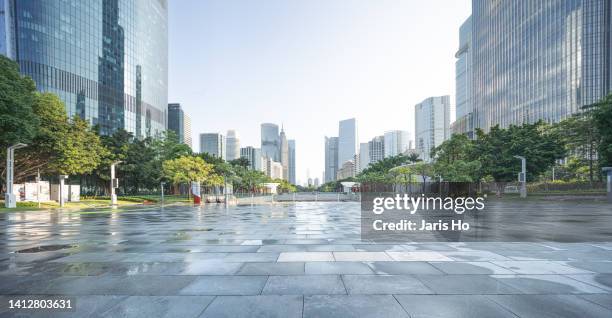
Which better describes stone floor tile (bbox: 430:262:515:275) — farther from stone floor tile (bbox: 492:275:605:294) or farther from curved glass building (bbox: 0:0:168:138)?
curved glass building (bbox: 0:0:168:138)

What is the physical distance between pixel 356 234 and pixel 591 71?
120 m

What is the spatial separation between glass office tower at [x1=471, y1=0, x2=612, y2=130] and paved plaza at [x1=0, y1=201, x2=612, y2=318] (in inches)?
4539

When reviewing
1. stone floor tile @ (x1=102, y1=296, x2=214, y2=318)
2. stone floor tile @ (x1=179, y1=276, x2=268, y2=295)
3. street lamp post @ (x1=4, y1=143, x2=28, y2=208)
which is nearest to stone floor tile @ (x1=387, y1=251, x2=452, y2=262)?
stone floor tile @ (x1=179, y1=276, x2=268, y2=295)

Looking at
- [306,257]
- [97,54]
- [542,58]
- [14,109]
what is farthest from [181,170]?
[542,58]

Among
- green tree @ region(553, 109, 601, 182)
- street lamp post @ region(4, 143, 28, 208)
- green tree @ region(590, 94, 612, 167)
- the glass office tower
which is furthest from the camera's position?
the glass office tower

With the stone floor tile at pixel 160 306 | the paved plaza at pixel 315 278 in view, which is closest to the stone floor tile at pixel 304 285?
the paved plaza at pixel 315 278

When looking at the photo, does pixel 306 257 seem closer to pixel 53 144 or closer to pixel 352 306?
pixel 352 306

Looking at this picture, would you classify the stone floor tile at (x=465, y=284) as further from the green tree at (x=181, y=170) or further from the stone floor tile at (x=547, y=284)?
the green tree at (x=181, y=170)

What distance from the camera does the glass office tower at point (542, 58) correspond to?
9512 centimetres

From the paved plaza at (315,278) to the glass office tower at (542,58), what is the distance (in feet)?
378

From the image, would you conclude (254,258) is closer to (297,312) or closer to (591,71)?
(297,312)

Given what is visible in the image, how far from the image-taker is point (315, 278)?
7.07m

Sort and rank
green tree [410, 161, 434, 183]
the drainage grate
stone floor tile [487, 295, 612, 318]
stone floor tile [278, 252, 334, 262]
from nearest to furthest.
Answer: stone floor tile [487, 295, 612, 318] < stone floor tile [278, 252, 334, 262] < the drainage grate < green tree [410, 161, 434, 183]

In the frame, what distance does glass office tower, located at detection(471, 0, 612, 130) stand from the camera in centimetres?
9512
